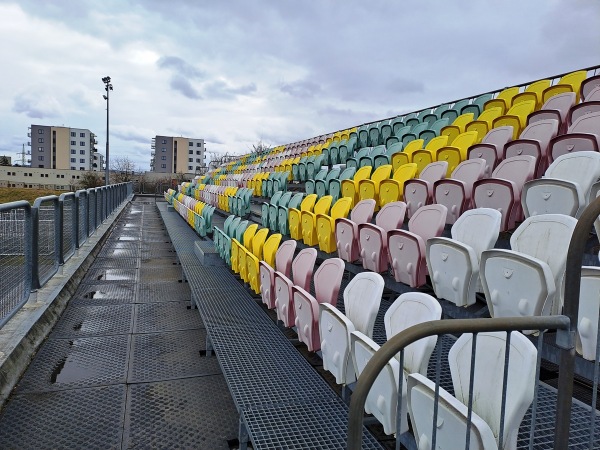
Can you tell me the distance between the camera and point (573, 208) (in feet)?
8.71

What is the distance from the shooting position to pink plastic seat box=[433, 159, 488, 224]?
380 centimetres

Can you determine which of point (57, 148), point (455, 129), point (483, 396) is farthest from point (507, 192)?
point (57, 148)

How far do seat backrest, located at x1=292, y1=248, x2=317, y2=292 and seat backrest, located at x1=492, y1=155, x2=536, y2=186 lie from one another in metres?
1.84

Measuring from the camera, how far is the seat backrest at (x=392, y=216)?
3.87 metres

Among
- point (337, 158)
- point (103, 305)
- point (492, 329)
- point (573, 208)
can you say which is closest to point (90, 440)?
point (492, 329)

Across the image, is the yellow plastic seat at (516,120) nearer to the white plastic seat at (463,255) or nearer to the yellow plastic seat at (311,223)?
the yellow plastic seat at (311,223)

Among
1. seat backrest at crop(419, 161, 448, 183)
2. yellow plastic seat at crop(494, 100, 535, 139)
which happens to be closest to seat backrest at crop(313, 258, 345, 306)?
seat backrest at crop(419, 161, 448, 183)

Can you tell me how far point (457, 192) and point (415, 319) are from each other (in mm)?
2212

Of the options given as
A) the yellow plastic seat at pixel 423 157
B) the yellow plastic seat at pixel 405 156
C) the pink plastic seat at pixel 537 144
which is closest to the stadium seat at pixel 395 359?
the pink plastic seat at pixel 537 144

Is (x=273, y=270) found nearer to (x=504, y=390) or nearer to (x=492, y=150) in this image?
(x=504, y=390)

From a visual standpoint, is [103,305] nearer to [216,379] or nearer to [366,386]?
[216,379]

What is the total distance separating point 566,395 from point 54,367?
11.0ft

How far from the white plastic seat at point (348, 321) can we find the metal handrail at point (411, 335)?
0.97 meters

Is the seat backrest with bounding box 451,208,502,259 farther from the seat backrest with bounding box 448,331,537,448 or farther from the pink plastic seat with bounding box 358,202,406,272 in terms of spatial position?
the seat backrest with bounding box 448,331,537,448
